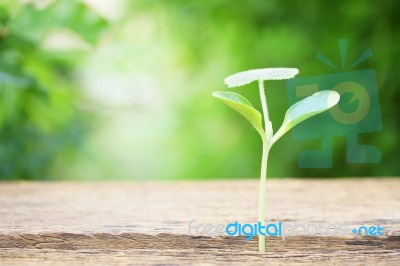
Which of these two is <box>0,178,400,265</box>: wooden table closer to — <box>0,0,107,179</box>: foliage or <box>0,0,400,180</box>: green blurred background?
<box>0,0,107,179</box>: foliage

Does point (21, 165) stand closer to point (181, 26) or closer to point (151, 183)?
point (151, 183)

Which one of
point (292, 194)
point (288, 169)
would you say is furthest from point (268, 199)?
point (288, 169)

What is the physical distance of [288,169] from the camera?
1.48 meters

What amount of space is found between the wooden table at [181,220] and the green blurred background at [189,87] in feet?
1.85

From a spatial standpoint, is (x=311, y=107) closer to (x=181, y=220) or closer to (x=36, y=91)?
(x=181, y=220)

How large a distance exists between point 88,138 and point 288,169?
524 mm

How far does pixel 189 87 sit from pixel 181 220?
1.02m

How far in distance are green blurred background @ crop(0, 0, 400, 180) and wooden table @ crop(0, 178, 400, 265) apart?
0.56 metres

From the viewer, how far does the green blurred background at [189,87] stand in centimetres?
134

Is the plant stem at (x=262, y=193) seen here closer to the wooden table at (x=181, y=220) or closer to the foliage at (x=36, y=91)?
the wooden table at (x=181, y=220)

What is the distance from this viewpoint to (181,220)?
1.82ft
